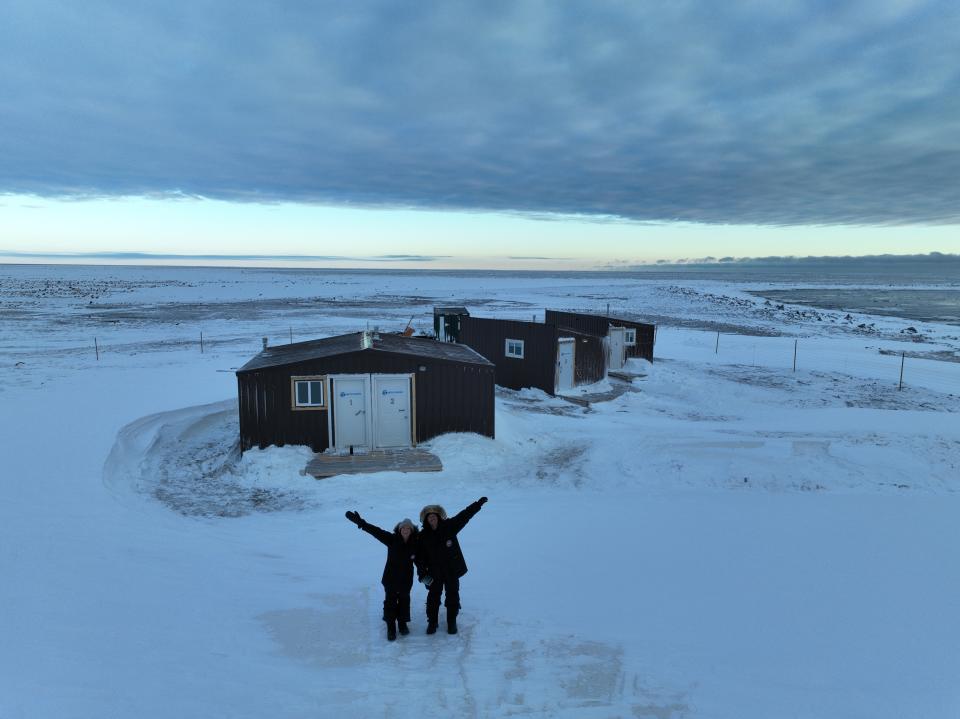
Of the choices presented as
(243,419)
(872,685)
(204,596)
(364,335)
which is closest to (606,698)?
(872,685)

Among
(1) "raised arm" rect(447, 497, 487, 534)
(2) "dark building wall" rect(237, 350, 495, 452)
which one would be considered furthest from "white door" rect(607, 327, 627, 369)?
(1) "raised arm" rect(447, 497, 487, 534)

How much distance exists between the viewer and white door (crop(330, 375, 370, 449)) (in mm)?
14562

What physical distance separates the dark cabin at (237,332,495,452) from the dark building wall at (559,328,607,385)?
9.10 m

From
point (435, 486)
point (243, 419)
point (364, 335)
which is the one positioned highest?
point (364, 335)

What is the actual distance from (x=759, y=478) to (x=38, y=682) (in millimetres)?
12850

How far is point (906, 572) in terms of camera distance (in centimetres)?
858

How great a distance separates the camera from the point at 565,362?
23.2 meters

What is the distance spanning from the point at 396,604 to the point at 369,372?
8.73 meters

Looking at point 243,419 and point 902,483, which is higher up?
point 243,419

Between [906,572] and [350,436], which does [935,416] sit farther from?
[350,436]

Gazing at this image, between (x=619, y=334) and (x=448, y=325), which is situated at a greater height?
(x=448, y=325)

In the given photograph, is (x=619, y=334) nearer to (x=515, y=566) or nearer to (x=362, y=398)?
(x=362, y=398)

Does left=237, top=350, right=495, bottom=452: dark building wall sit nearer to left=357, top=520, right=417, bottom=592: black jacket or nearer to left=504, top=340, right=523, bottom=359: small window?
left=504, top=340, right=523, bottom=359: small window

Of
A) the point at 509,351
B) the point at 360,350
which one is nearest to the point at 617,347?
the point at 509,351
